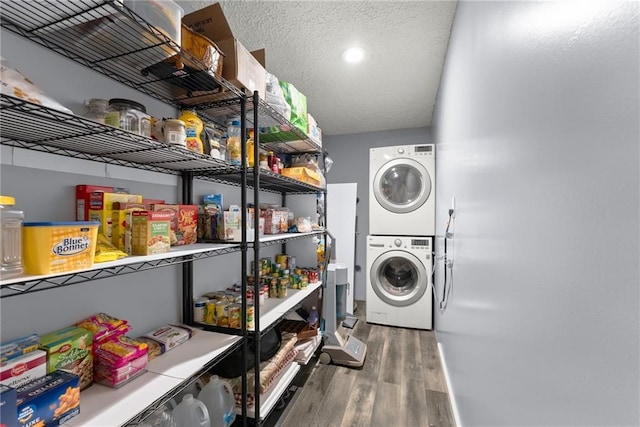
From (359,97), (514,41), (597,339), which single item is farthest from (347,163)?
(597,339)

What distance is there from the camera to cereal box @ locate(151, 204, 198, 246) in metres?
1.23

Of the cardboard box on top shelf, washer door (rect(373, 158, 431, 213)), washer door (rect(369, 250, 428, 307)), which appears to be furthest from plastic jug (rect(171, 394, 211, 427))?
washer door (rect(373, 158, 431, 213))

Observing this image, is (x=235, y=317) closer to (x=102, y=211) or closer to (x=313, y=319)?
(x=102, y=211)

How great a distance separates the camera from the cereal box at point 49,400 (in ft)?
2.24

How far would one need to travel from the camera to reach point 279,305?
6.02 ft

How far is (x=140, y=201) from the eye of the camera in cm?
112

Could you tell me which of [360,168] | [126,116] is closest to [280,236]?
[126,116]

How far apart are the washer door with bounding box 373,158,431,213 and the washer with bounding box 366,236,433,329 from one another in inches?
15.1

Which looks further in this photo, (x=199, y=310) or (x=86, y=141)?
(x=199, y=310)

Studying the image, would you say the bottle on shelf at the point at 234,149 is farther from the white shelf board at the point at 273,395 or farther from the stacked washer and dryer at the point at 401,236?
the stacked washer and dryer at the point at 401,236

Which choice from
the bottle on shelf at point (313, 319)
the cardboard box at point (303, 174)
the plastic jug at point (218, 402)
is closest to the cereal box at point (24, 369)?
the plastic jug at point (218, 402)

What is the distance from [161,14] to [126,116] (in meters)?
0.35

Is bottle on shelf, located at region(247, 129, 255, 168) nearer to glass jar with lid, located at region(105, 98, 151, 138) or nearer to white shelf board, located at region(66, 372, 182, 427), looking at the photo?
glass jar with lid, located at region(105, 98, 151, 138)

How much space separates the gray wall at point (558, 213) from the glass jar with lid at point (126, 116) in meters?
1.18
